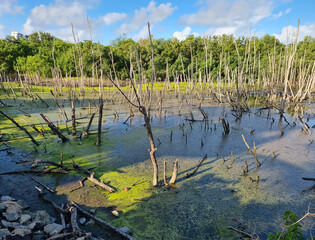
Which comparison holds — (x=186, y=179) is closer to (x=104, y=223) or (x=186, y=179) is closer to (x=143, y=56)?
(x=104, y=223)

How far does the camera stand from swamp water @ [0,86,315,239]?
4008mm

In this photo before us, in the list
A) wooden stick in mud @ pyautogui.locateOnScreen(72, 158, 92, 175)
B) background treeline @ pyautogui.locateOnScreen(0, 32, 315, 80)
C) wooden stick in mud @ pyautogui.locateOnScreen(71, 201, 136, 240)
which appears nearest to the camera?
wooden stick in mud @ pyautogui.locateOnScreen(71, 201, 136, 240)

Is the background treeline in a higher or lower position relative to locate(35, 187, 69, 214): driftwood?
higher

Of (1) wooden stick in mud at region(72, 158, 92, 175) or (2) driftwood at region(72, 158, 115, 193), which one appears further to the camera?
(1) wooden stick in mud at region(72, 158, 92, 175)

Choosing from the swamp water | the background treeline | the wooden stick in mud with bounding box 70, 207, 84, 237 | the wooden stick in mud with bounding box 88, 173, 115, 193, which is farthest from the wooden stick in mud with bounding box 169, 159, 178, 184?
the background treeline

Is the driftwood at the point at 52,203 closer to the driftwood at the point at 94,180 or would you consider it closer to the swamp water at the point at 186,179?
the swamp water at the point at 186,179

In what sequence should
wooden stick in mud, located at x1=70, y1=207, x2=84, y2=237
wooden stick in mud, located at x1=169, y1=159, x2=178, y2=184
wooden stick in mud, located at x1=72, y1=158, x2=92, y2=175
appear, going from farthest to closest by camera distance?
1. wooden stick in mud, located at x1=72, y1=158, x2=92, y2=175
2. wooden stick in mud, located at x1=169, y1=159, x2=178, y2=184
3. wooden stick in mud, located at x1=70, y1=207, x2=84, y2=237

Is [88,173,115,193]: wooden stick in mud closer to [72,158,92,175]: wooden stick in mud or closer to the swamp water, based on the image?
the swamp water

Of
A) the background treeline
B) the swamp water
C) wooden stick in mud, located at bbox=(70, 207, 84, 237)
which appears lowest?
the swamp water

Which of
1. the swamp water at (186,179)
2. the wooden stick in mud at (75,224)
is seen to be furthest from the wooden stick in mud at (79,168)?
the wooden stick in mud at (75,224)

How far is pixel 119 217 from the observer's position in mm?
4074

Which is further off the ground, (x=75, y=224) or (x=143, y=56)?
(x=143, y=56)

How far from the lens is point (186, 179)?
5523 millimetres

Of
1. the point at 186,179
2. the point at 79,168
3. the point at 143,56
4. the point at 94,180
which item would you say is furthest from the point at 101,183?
the point at 143,56
